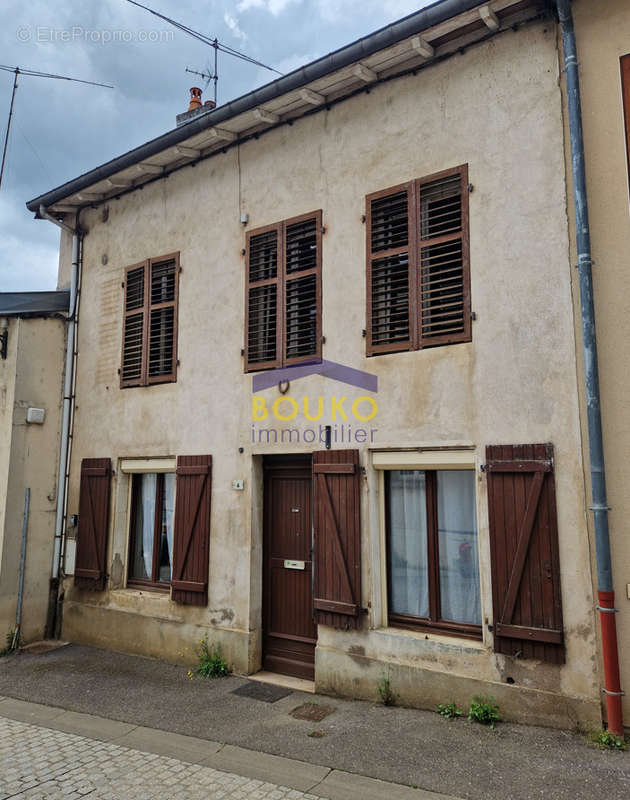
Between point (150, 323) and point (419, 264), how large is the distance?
12.8 feet

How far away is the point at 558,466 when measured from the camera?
479 cm

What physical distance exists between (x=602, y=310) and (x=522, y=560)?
2107 millimetres

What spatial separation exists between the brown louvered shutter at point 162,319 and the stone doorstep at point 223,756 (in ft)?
12.7

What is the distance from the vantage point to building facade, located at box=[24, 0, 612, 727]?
4922 millimetres

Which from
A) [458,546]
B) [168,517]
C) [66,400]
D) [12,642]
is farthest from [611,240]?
[12,642]

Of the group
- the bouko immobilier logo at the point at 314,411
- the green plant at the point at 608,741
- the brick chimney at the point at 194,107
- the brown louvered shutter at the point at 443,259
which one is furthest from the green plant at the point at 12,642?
the brick chimney at the point at 194,107

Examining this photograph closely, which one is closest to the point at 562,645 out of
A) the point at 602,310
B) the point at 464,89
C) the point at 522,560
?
the point at 522,560

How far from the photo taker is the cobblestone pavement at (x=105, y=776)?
3.90 m

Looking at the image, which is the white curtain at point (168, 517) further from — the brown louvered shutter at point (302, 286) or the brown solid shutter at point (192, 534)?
the brown louvered shutter at point (302, 286)

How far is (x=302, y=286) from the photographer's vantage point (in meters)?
6.58

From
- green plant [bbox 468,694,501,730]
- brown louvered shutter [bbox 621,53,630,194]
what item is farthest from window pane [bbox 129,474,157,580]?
brown louvered shutter [bbox 621,53,630,194]

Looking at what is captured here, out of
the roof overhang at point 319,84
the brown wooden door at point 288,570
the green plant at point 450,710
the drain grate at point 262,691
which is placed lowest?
the drain grate at point 262,691

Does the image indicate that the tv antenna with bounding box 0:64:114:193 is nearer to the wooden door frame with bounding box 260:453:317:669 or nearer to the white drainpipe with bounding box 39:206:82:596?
the white drainpipe with bounding box 39:206:82:596

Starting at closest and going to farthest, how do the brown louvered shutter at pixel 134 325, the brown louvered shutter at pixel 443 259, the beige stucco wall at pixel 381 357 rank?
the beige stucco wall at pixel 381 357
the brown louvered shutter at pixel 443 259
the brown louvered shutter at pixel 134 325
